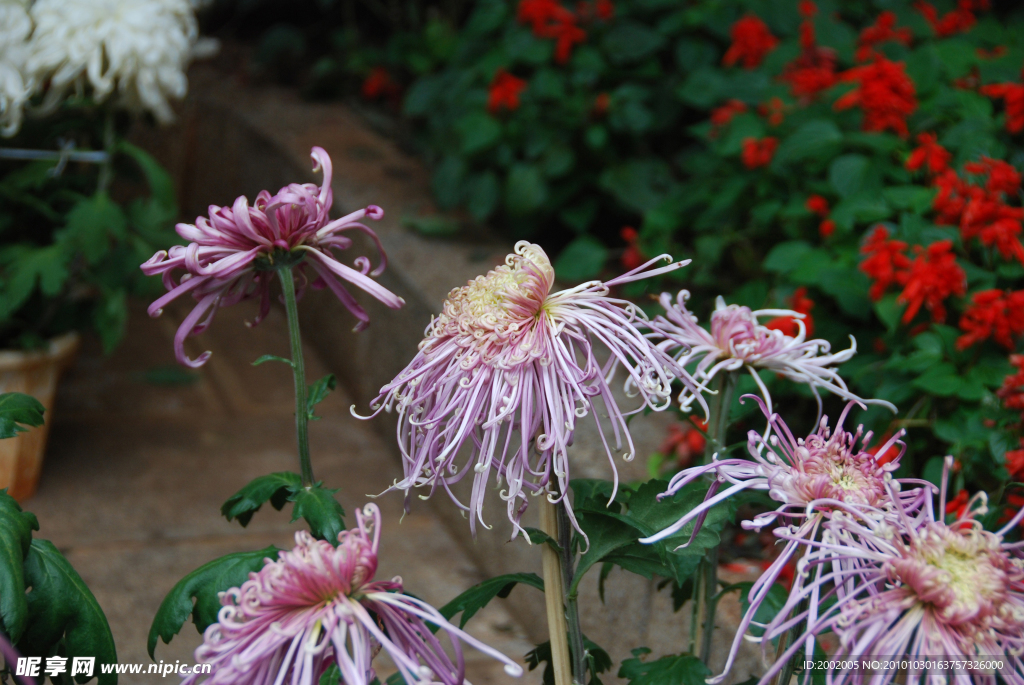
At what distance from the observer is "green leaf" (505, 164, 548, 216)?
2.23m

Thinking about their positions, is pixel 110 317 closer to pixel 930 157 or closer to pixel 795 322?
pixel 795 322

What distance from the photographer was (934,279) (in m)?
1.30

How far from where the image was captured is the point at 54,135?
1.83 meters

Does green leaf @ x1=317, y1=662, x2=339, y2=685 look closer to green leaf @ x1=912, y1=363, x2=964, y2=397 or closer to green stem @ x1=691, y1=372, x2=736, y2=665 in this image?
green stem @ x1=691, y1=372, x2=736, y2=665

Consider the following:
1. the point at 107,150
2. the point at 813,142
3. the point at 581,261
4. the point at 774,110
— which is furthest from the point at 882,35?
the point at 107,150

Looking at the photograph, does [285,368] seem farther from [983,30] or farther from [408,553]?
[983,30]

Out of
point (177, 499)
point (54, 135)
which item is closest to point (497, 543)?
point (177, 499)

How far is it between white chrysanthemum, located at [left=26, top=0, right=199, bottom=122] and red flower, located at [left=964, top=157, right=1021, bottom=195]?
4.89 feet

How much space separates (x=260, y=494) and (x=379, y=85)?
9.09ft

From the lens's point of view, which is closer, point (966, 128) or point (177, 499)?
point (966, 128)

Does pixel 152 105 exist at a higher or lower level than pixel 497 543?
higher

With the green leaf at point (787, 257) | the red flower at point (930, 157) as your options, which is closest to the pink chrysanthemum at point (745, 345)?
the green leaf at point (787, 257)

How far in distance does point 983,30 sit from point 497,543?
1626mm

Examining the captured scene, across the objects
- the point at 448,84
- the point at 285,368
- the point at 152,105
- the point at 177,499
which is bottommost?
the point at 285,368
